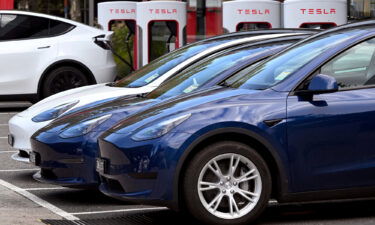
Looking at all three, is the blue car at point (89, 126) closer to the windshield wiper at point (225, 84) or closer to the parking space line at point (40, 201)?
the parking space line at point (40, 201)

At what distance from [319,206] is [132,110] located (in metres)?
1.73

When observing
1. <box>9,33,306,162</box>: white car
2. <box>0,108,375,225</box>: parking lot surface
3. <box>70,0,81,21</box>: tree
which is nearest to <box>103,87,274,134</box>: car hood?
<box>0,108,375,225</box>: parking lot surface

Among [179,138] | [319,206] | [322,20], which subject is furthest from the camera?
[322,20]

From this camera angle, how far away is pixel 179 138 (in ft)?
22.4

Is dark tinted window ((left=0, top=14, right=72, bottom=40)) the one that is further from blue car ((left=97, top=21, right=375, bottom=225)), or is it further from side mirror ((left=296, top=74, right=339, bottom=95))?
side mirror ((left=296, top=74, right=339, bottom=95))

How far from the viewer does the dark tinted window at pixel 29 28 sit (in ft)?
54.2

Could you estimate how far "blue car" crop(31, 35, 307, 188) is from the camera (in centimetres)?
825

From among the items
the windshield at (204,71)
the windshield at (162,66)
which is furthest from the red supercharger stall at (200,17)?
the windshield at (204,71)

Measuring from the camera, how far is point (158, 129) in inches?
272

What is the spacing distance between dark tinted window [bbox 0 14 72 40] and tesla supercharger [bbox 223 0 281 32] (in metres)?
2.66

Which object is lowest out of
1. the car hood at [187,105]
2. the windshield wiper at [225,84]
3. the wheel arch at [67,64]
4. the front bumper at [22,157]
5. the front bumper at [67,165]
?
the front bumper at [22,157]

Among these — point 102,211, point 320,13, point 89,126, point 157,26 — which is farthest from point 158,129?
point 157,26

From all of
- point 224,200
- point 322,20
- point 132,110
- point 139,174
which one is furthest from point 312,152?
point 322,20

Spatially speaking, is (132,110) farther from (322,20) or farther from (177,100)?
(322,20)
